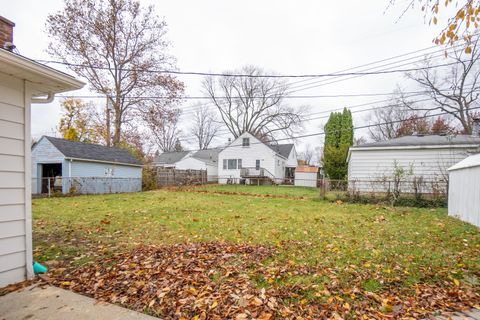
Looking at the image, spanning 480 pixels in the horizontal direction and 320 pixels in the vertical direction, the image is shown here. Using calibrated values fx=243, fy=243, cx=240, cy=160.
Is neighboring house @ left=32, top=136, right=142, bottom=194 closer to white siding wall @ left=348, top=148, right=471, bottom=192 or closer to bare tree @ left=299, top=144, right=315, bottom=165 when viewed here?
white siding wall @ left=348, top=148, right=471, bottom=192

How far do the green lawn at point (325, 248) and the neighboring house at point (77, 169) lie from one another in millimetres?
8380

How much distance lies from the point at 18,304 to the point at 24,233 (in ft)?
3.10

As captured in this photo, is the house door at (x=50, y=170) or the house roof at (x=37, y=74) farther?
the house door at (x=50, y=170)

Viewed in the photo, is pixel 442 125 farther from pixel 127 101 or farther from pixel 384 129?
pixel 127 101

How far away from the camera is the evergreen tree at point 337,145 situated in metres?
21.0

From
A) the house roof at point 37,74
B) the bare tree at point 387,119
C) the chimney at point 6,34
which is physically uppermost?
the bare tree at point 387,119

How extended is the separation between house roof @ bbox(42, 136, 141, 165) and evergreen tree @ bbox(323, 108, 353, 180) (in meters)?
16.4

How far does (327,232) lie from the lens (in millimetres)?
5602

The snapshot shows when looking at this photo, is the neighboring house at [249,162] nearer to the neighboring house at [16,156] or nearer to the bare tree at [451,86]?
the bare tree at [451,86]

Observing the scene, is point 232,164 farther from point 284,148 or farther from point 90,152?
point 90,152

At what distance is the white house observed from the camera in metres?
6.24

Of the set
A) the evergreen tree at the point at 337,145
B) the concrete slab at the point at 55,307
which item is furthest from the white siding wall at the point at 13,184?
the evergreen tree at the point at 337,145

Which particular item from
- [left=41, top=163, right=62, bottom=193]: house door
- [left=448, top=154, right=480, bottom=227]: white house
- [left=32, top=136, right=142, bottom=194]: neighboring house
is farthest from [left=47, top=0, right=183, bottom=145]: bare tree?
[left=448, top=154, right=480, bottom=227]: white house

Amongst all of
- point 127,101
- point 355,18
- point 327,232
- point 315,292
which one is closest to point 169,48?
point 127,101
